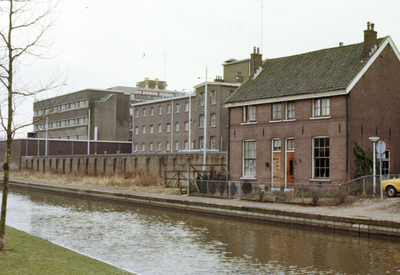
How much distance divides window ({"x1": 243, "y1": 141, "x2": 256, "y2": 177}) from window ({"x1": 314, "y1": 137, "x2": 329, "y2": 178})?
5.24 meters

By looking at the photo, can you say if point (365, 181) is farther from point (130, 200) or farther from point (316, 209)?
point (130, 200)

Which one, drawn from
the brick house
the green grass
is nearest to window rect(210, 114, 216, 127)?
the brick house

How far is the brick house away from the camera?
2889cm

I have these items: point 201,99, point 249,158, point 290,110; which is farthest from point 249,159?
point 201,99

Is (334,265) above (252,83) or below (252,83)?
below

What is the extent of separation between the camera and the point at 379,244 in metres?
16.9

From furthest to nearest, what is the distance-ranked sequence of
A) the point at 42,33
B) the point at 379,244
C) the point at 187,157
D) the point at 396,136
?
the point at 187,157
the point at 396,136
the point at 379,244
the point at 42,33

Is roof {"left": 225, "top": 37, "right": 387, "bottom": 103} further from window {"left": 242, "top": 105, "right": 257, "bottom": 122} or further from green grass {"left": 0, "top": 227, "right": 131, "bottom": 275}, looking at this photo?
green grass {"left": 0, "top": 227, "right": 131, "bottom": 275}

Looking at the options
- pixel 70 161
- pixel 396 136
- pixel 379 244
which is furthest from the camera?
pixel 70 161

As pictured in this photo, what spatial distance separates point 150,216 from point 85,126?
73.5m

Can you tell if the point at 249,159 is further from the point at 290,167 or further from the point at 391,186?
the point at 391,186

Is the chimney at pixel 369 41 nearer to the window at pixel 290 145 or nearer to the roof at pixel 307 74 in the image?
the roof at pixel 307 74

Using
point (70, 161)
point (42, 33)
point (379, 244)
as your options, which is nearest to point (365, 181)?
point (379, 244)

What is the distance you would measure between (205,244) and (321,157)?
14.6 m
